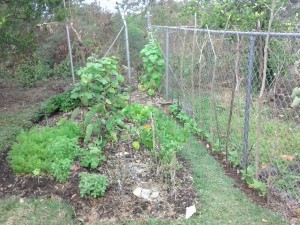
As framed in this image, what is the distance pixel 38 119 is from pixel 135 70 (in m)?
3.91

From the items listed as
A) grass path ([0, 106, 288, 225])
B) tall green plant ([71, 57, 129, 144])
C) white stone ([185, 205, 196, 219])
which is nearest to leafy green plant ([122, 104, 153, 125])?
tall green plant ([71, 57, 129, 144])

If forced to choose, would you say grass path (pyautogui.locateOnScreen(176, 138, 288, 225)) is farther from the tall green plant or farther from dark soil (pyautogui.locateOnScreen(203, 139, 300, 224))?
the tall green plant

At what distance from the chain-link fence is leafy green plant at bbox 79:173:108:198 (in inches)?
67.2

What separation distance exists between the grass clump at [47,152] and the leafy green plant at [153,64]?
9.34 feet

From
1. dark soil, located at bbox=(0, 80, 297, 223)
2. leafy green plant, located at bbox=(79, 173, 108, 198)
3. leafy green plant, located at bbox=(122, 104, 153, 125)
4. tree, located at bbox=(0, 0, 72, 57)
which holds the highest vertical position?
tree, located at bbox=(0, 0, 72, 57)

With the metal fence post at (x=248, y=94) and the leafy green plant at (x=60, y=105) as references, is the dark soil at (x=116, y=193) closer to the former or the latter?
the metal fence post at (x=248, y=94)

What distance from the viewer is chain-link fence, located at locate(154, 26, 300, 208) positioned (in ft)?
12.6

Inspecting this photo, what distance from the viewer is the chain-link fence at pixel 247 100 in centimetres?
383

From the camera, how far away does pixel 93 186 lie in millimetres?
3682

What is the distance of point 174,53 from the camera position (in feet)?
22.4

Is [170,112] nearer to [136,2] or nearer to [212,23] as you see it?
[212,23]

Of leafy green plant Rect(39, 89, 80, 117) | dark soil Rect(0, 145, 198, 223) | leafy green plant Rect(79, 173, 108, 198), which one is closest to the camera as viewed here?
→ dark soil Rect(0, 145, 198, 223)

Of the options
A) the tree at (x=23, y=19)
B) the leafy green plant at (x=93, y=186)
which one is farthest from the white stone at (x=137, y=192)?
the tree at (x=23, y=19)

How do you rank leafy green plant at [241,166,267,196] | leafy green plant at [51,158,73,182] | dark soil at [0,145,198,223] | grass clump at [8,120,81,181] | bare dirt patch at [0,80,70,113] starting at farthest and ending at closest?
bare dirt patch at [0,80,70,113]
grass clump at [8,120,81,181]
leafy green plant at [51,158,73,182]
leafy green plant at [241,166,267,196]
dark soil at [0,145,198,223]
